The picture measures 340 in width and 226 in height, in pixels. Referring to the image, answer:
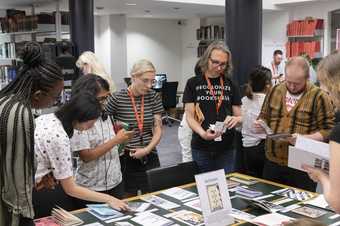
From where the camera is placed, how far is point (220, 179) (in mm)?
2256

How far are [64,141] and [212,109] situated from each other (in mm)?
1543

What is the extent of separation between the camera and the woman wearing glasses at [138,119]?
3.32 metres

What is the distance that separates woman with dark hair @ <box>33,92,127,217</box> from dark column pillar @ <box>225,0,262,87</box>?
265 centimetres

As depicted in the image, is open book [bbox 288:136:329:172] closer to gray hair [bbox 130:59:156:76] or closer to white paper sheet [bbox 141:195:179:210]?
white paper sheet [bbox 141:195:179:210]

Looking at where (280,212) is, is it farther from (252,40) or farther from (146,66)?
(252,40)

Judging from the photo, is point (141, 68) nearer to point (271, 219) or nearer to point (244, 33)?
point (271, 219)

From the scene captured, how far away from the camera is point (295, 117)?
10.2 feet

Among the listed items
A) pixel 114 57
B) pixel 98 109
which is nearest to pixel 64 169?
pixel 98 109

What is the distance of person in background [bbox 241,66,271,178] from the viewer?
13.9ft

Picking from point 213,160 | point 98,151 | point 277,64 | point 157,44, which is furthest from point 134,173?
point 157,44

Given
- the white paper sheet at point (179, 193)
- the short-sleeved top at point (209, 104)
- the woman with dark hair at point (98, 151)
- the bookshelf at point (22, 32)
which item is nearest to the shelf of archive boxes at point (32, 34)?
the bookshelf at point (22, 32)

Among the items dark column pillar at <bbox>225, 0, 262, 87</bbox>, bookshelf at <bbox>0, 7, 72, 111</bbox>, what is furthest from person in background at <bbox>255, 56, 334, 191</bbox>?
bookshelf at <bbox>0, 7, 72, 111</bbox>

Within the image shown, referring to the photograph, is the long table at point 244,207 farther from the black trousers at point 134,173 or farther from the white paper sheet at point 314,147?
the black trousers at point 134,173

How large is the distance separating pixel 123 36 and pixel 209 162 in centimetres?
855
